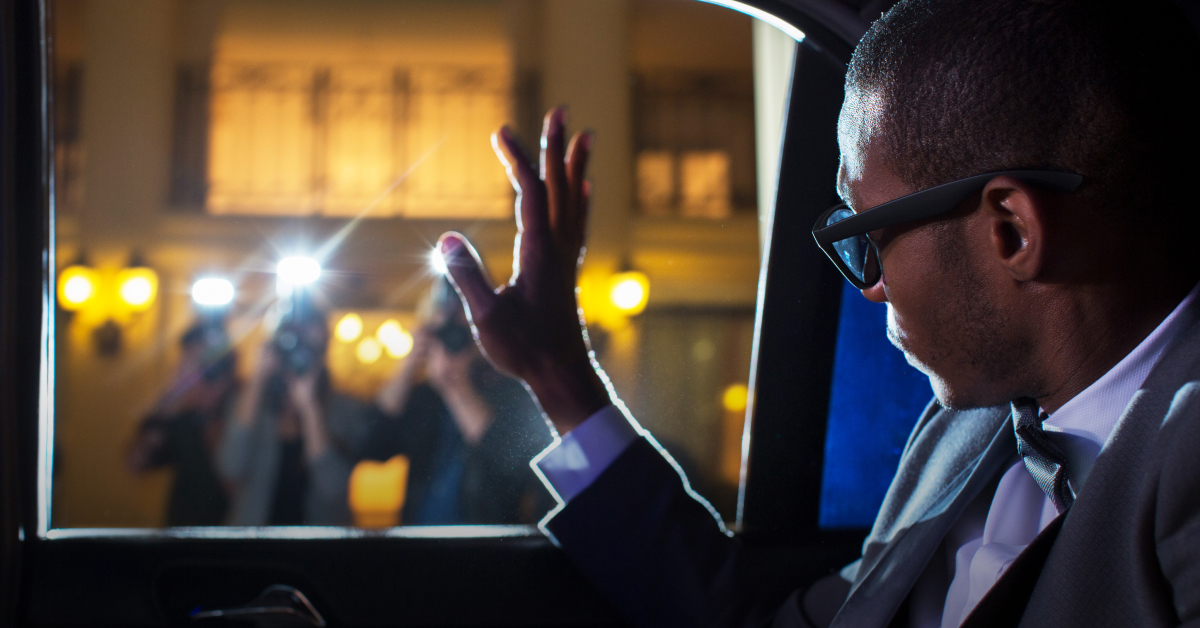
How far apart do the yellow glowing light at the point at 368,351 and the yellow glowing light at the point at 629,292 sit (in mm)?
593

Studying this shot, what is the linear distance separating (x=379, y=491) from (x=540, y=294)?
542 mm

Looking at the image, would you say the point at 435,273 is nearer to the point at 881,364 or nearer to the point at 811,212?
the point at 811,212

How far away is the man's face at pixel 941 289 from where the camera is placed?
969mm

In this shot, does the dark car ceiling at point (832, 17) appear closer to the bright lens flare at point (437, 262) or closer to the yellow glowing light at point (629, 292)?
the yellow glowing light at point (629, 292)

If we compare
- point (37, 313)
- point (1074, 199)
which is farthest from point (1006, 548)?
point (37, 313)

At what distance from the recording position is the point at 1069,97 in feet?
2.85

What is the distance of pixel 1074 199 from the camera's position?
2.92 feet

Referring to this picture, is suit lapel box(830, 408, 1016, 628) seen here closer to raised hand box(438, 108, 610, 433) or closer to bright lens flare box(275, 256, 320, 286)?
raised hand box(438, 108, 610, 433)

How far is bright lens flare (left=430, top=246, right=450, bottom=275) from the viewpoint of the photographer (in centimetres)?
141

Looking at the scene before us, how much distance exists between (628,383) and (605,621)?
45 centimetres

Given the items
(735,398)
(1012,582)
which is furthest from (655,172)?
(1012,582)

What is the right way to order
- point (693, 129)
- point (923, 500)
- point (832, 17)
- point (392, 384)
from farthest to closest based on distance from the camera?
point (693, 129)
point (392, 384)
point (832, 17)
point (923, 500)

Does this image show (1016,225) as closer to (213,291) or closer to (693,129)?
(213,291)

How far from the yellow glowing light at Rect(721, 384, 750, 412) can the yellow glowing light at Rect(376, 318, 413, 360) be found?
669 mm
